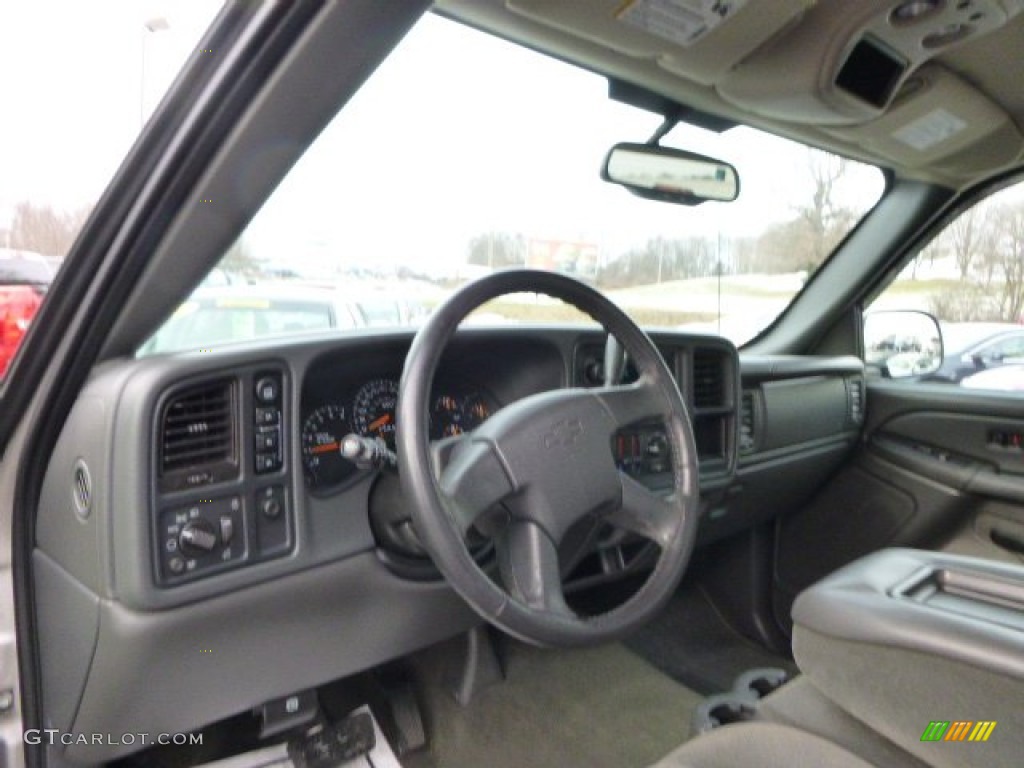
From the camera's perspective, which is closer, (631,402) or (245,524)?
(245,524)

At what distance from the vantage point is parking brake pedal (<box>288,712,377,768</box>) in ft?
6.94

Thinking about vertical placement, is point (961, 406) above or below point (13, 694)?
above

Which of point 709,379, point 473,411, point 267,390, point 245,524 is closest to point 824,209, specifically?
point 709,379

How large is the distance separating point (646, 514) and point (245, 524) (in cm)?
81

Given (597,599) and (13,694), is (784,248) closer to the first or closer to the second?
(597,599)

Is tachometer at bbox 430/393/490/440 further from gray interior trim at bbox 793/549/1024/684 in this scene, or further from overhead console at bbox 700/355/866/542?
overhead console at bbox 700/355/866/542

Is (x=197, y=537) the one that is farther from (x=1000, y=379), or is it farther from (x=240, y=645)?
(x=1000, y=379)

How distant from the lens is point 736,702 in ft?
6.95

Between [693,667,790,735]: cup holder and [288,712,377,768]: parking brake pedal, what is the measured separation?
0.91 meters

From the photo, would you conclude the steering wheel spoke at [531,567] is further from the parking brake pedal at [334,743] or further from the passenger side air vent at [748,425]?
the passenger side air vent at [748,425]

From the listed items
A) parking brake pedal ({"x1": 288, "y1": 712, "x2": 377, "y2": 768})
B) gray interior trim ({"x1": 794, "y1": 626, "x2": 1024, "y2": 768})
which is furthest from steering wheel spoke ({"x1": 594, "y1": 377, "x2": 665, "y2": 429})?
parking brake pedal ({"x1": 288, "y1": 712, "x2": 377, "y2": 768})

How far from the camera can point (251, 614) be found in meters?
1.63

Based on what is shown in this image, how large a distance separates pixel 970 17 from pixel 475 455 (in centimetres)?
169

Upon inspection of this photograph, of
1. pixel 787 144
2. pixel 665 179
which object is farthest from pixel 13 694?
pixel 787 144
